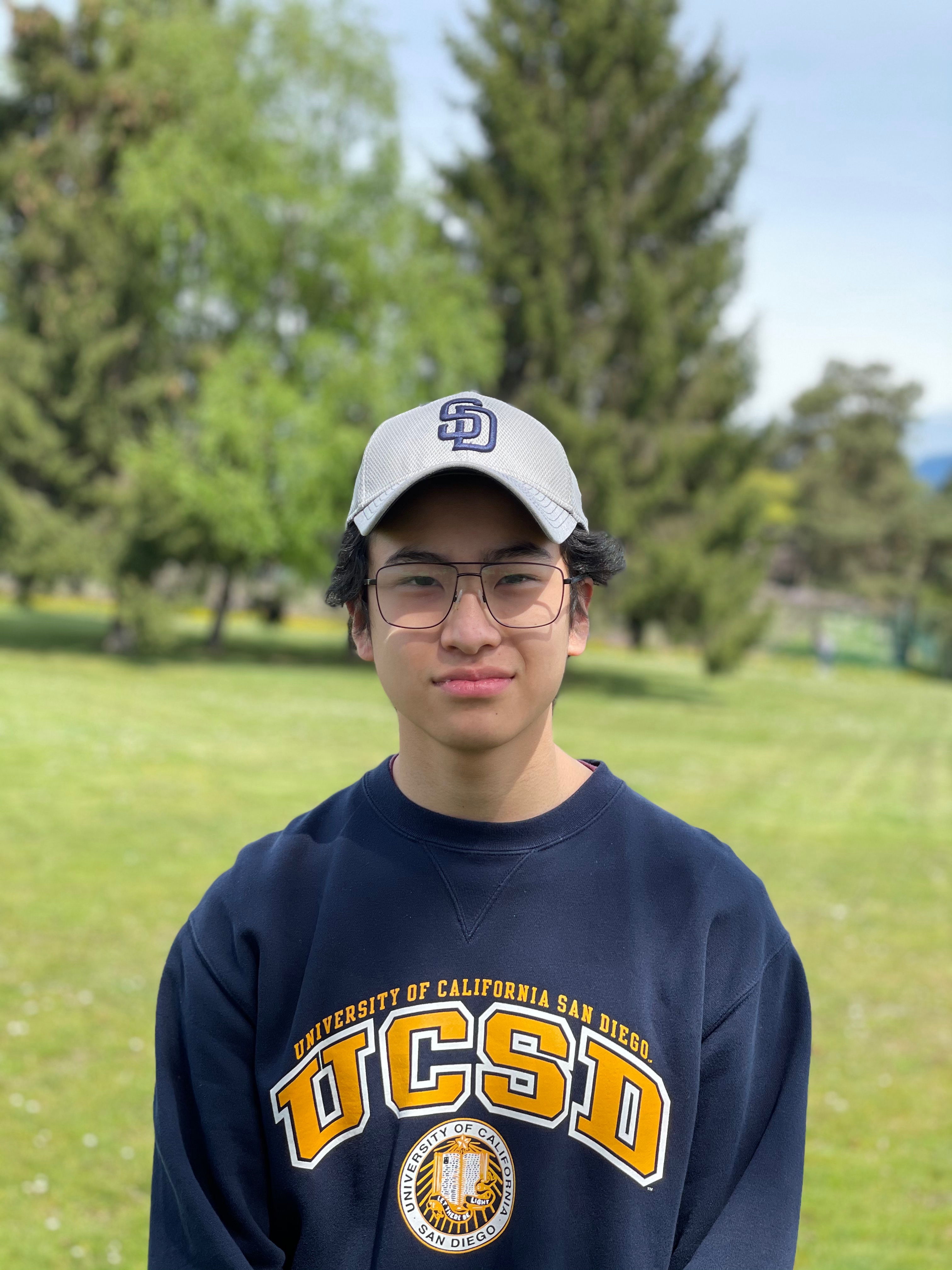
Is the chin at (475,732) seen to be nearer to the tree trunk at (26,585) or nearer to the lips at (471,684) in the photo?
the lips at (471,684)

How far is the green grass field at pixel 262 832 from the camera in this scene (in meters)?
4.55

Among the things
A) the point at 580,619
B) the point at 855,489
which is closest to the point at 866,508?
the point at 855,489

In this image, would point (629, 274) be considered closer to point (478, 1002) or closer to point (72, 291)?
point (72, 291)

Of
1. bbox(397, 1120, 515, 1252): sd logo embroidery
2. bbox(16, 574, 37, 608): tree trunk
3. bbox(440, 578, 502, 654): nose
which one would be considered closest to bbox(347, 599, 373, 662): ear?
bbox(440, 578, 502, 654): nose

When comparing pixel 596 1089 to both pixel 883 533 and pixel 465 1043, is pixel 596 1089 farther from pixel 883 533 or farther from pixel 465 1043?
pixel 883 533

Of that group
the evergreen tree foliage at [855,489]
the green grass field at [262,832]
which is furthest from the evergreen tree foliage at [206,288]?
the evergreen tree foliage at [855,489]

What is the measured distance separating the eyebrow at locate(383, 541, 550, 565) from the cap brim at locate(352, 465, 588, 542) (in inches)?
1.2

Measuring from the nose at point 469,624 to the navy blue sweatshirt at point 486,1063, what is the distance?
285 millimetres

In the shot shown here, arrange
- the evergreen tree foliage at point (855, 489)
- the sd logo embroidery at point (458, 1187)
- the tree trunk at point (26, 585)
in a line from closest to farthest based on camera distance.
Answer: the sd logo embroidery at point (458, 1187) < the tree trunk at point (26, 585) < the evergreen tree foliage at point (855, 489)

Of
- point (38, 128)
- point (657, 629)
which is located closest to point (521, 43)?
point (38, 128)

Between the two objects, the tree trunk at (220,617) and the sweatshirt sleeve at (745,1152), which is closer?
the sweatshirt sleeve at (745,1152)

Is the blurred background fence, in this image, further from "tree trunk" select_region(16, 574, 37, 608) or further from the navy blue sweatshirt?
the navy blue sweatshirt

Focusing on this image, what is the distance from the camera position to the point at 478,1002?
5.57ft

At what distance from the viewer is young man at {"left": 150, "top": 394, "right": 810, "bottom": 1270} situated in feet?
5.49
